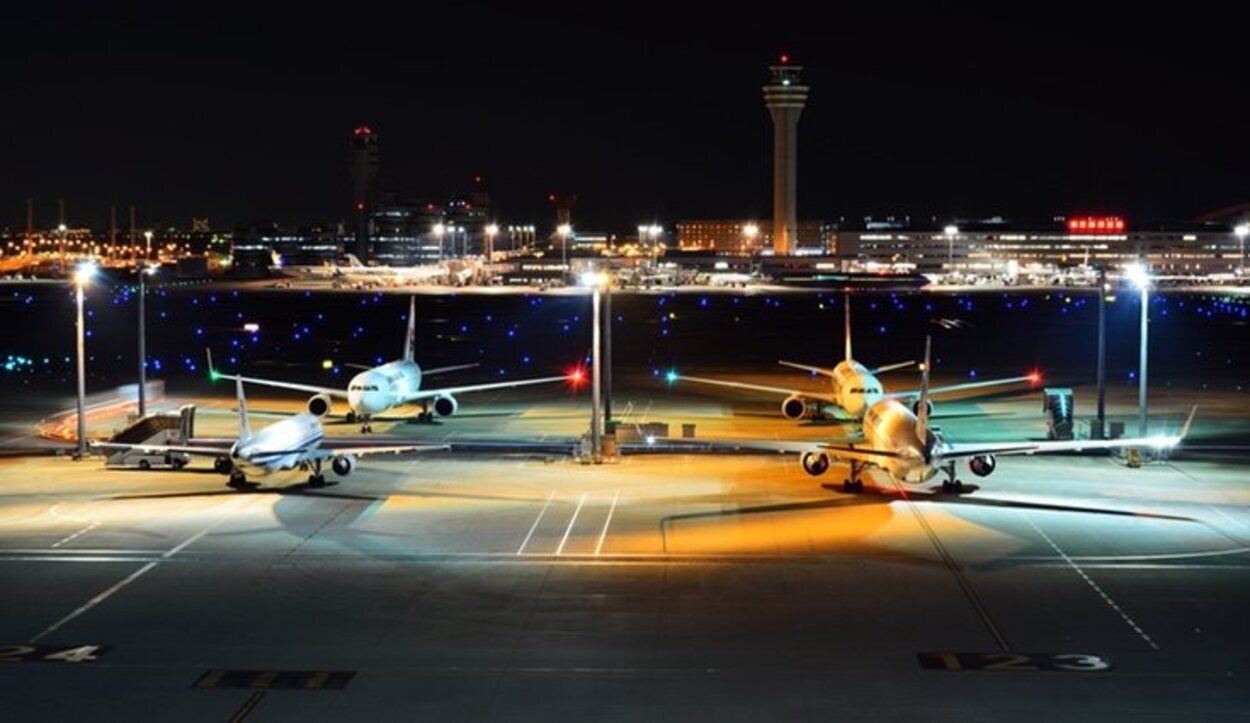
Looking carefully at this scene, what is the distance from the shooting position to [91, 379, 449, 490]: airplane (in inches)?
2147

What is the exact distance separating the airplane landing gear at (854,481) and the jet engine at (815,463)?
0.96 m

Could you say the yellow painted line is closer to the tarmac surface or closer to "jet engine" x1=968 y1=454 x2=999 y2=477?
the tarmac surface

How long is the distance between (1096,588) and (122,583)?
965 inches

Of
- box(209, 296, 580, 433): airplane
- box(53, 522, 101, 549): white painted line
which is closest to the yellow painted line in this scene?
box(53, 522, 101, 549): white painted line

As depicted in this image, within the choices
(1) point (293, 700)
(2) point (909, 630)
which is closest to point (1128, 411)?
(2) point (909, 630)

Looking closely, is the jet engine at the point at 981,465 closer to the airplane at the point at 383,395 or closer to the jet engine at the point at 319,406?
the airplane at the point at 383,395

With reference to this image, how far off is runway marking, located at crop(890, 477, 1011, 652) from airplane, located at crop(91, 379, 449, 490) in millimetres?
16174

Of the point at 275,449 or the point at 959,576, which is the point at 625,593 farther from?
the point at 275,449

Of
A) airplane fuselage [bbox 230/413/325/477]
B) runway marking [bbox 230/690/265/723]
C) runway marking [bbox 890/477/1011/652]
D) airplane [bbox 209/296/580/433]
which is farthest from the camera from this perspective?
airplane [bbox 209/296/580/433]

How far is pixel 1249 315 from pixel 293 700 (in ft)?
611

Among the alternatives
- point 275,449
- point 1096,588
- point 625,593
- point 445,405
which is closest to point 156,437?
point 275,449

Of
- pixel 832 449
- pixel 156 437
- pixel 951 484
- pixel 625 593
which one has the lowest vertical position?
pixel 625 593

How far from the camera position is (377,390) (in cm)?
7531

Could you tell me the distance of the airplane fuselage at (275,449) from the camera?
54344mm
